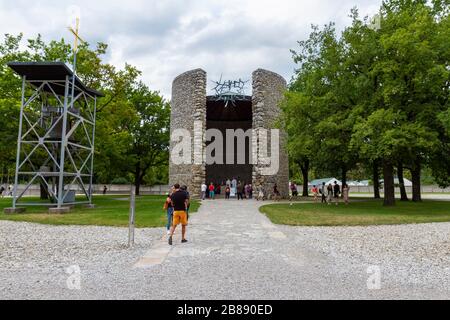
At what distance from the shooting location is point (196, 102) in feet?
81.1

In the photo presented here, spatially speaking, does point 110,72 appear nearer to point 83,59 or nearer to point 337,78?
point 83,59

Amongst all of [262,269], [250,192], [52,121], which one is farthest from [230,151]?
[262,269]

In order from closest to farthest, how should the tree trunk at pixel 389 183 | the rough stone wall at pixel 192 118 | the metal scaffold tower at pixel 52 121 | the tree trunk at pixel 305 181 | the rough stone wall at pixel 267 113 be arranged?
the metal scaffold tower at pixel 52 121 < the tree trunk at pixel 389 183 < the rough stone wall at pixel 192 118 < the rough stone wall at pixel 267 113 < the tree trunk at pixel 305 181

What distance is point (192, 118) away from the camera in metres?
24.8

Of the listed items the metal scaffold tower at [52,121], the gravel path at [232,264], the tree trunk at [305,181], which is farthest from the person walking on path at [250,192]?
the gravel path at [232,264]

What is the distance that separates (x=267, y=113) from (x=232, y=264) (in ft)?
68.5

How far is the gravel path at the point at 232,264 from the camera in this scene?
4102mm

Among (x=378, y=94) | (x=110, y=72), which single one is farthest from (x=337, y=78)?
(x=110, y=72)

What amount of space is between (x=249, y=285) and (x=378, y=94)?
47.9 feet

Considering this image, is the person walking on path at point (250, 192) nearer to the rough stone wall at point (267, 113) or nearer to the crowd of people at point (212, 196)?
the crowd of people at point (212, 196)

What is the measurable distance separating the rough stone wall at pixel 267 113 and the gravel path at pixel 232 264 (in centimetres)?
1536

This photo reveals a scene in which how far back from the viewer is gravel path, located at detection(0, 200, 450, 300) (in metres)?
4.10

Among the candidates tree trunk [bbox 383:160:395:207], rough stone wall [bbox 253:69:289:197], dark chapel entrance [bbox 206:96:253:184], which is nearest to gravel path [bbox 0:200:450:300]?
tree trunk [bbox 383:160:395:207]

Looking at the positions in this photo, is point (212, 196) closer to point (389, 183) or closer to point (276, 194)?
point (276, 194)
